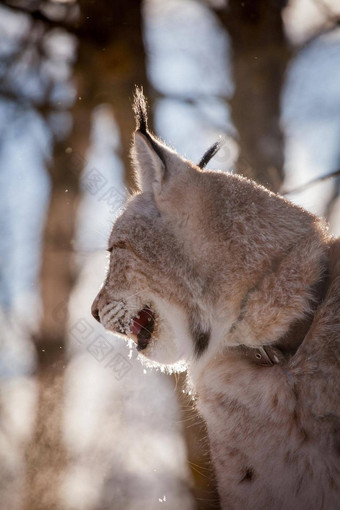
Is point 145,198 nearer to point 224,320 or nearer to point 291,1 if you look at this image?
A: point 224,320

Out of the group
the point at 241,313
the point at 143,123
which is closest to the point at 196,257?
the point at 241,313

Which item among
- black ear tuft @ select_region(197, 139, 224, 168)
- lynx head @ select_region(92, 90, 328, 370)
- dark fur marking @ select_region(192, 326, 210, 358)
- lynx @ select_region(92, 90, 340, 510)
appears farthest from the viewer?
black ear tuft @ select_region(197, 139, 224, 168)

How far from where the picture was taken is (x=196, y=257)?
1.57m

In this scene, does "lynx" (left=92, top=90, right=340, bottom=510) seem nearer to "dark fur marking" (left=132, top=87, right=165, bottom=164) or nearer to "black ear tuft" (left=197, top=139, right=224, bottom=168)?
"dark fur marking" (left=132, top=87, right=165, bottom=164)

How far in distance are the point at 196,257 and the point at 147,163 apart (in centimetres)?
41

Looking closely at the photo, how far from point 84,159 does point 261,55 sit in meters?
1.75

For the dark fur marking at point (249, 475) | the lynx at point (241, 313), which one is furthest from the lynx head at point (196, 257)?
the dark fur marking at point (249, 475)

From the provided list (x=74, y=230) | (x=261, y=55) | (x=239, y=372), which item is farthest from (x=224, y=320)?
(x=261, y=55)

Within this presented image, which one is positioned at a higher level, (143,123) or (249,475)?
(143,123)

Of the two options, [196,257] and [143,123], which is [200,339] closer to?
[196,257]

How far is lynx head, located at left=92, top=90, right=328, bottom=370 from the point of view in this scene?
57.7 inches

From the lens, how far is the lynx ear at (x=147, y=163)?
1.54 meters

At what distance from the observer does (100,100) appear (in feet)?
11.1

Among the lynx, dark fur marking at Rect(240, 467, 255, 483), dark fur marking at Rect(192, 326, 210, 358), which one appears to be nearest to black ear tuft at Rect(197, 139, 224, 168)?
the lynx
